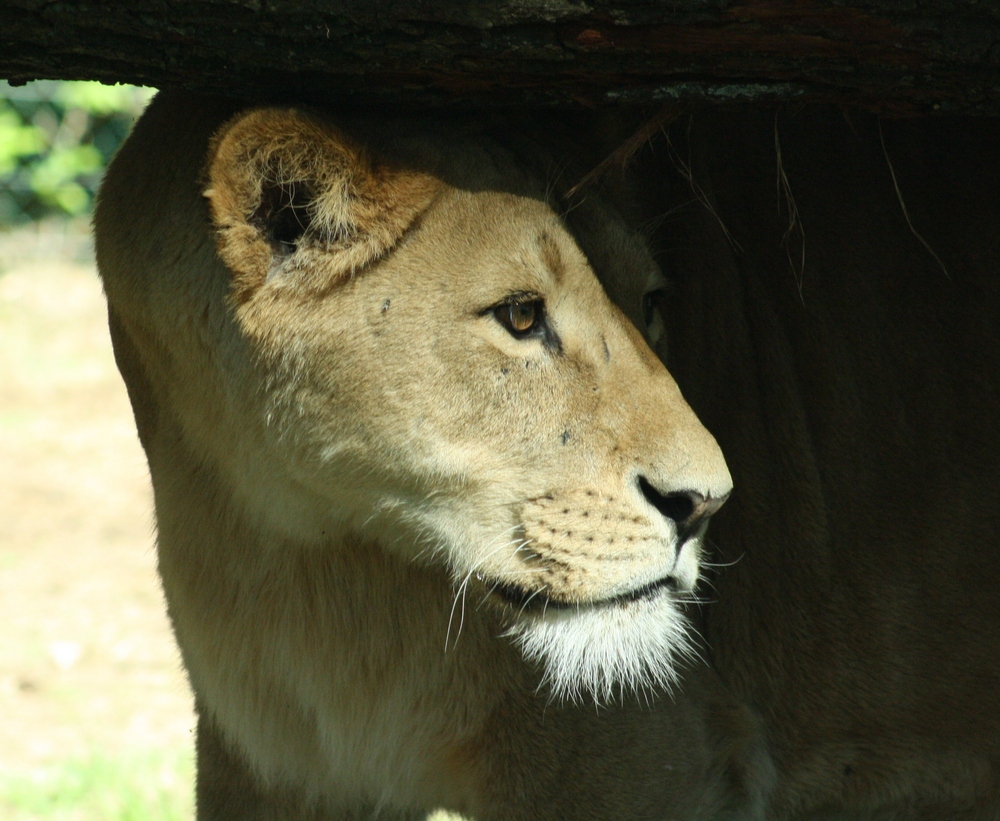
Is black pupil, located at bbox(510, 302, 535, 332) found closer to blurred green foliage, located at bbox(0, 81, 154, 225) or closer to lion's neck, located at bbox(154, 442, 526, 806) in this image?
lion's neck, located at bbox(154, 442, 526, 806)

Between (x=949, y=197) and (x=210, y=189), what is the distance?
5.71 feet

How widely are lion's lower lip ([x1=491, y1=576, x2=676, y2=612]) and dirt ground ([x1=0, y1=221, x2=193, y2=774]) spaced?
157 cm

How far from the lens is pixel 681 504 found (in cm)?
230

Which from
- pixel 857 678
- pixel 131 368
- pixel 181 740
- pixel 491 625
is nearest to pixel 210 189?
pixel 131 368

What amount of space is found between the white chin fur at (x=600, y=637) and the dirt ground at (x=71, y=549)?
1.57 meters

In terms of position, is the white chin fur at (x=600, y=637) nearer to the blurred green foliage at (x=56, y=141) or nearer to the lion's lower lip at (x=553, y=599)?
the lion's lower lip at (x=553, y=599)

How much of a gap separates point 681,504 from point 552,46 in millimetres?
822

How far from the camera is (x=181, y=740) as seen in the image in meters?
4.46

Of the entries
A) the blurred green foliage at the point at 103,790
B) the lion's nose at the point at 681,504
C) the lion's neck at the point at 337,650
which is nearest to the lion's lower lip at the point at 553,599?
the lion's nose at the point at 681,504

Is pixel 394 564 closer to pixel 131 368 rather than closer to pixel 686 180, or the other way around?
pixel 131 368

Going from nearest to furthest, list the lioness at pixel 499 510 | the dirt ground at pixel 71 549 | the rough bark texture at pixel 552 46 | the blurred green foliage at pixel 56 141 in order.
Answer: the rough bark texture at pixel 552 46 → the lioness at pixel 499 510 → the dirt ground at pixel 71 549 → the blurred green foliage at pixel 56 141

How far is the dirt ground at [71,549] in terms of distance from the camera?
453 cm

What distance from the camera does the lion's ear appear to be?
2.21 metres

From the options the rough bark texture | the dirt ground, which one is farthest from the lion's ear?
the dirt ground
